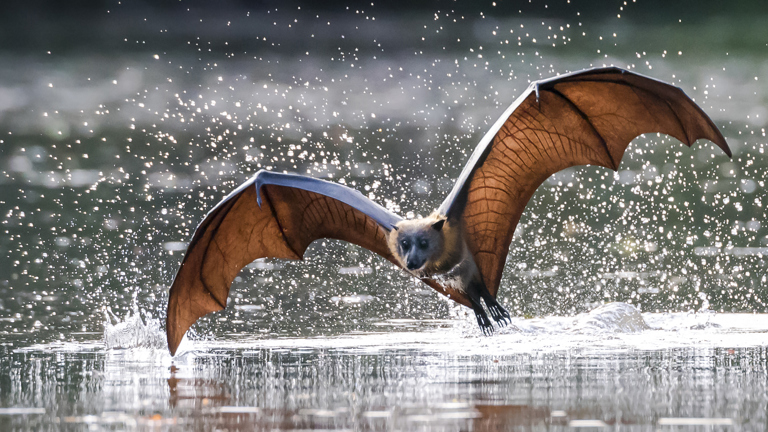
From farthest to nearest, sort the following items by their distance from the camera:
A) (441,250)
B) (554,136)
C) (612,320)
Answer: (612,320) < (554,136) < (441,250)

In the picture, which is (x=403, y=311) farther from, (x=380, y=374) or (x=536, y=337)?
(x=380, y=374)

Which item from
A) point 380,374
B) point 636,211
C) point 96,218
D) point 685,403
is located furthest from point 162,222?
point 685,403

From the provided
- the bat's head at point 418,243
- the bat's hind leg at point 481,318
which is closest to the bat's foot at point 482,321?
the bat's hind leg at point 481,318

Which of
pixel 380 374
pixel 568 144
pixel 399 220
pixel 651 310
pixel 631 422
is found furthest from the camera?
pixel 651 310

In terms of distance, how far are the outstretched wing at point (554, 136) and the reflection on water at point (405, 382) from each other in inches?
37.3

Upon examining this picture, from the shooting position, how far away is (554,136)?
19.4 feet

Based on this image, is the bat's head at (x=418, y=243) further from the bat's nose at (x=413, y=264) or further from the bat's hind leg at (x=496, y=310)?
the bat's hind leg at (x=496, y=310)

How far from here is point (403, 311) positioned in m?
8.27

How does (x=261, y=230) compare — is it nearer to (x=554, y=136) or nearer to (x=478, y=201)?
(x=478, y=201)

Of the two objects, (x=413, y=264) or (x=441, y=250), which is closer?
(x=413, y=264)

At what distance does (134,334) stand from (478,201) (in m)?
2.86

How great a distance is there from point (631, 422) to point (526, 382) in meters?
1.10

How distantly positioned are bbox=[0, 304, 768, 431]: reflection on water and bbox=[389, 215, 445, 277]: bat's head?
1.96 ft

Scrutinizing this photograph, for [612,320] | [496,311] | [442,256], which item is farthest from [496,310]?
[612,320]
